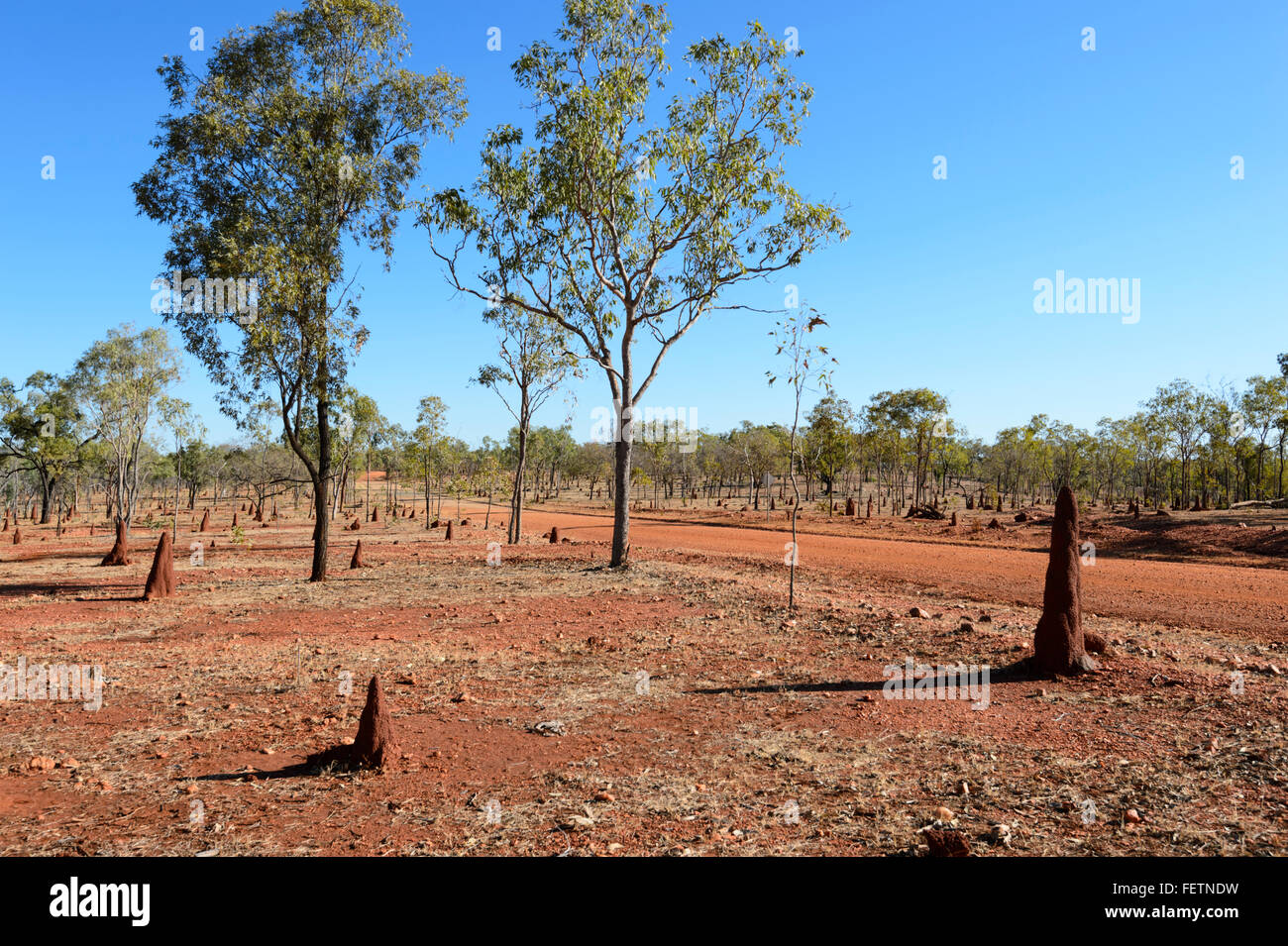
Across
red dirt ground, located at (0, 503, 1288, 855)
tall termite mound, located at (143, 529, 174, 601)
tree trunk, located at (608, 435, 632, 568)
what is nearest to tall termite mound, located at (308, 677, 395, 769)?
red dirt ground, located at (0, 503, 1288, 855)

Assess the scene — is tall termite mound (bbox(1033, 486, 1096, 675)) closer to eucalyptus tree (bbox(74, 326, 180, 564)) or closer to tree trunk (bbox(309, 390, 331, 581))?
tree trunk (bbox(309, 390, 331, 581))

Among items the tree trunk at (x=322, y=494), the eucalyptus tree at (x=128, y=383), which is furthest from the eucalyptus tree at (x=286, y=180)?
the eucalyptus tree at (x=128, y=383)

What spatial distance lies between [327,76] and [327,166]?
94.7 inches

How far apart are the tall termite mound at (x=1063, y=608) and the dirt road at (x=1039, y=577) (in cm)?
462

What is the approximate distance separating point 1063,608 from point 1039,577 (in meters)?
9.92

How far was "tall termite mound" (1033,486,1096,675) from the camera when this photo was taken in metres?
7.90

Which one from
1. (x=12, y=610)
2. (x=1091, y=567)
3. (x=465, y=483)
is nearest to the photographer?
(x=12, y=610)

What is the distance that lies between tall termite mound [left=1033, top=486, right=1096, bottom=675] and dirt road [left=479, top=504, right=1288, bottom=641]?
462cm

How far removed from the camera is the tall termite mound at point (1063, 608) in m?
7.90

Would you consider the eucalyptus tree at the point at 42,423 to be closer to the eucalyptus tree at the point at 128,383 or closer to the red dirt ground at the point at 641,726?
the eucalyptus tree at the point at 128,383

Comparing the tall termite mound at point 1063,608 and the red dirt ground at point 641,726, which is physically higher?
the tall termite mound at point 1063,608

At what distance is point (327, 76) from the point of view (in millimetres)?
16062
